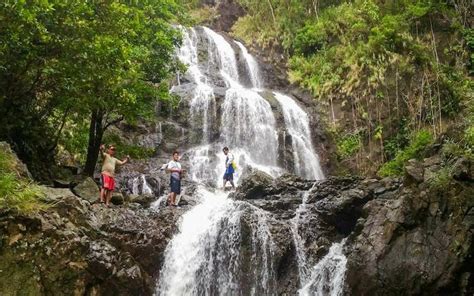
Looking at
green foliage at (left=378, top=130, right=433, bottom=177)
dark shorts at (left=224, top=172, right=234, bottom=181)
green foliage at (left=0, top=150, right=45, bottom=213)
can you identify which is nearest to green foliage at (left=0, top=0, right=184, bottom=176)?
green foliage at (left=0, top=150, right=45, bottom=213)

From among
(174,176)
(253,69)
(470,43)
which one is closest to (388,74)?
(470,43)

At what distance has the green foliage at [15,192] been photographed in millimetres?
9219

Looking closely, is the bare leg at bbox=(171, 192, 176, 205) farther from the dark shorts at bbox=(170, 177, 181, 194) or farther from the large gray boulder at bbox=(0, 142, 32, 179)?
the large gray boulder at bbox=(0, 142, 32, 179)

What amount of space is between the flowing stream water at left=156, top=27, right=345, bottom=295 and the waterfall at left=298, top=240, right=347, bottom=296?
0.02 m

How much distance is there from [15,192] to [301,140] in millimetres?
14371

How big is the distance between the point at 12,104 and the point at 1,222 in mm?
3606

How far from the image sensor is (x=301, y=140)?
21.8m

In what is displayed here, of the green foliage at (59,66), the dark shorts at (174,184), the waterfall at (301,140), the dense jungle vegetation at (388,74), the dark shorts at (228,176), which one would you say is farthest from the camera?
the waterfall at (301,140)

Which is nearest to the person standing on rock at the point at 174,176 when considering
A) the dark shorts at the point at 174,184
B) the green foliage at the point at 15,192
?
the dark shorts at the point at 174,184

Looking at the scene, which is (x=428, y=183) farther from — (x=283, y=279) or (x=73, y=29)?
(x=73, y=29)

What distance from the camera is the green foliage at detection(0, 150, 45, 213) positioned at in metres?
9.22

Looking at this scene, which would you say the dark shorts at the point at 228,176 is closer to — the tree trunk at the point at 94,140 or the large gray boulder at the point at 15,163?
the tree trunk at the point at 94,140

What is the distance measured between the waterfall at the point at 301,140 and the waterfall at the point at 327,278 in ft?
29.0

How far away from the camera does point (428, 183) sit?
11.2 metres
